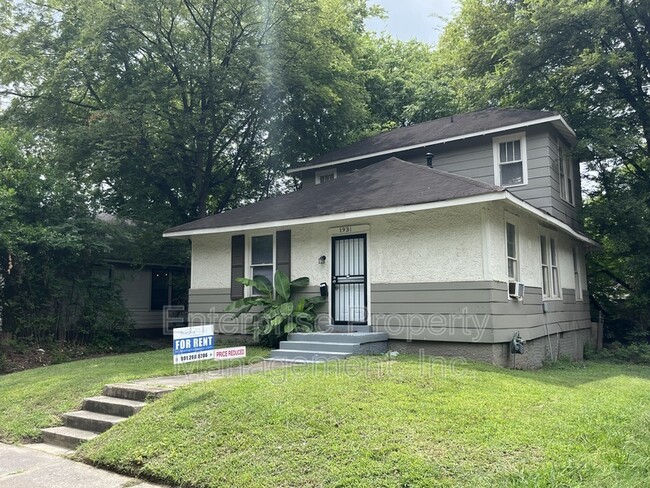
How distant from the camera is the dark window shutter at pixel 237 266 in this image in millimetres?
11617

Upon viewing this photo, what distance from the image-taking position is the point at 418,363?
753cm

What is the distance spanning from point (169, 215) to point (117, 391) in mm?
10935

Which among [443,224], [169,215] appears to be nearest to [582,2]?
[443,224]

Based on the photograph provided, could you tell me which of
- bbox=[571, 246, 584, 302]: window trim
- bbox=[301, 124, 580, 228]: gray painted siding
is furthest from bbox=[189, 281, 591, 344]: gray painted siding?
bbox=[571, 246, 584, 302]: window trim

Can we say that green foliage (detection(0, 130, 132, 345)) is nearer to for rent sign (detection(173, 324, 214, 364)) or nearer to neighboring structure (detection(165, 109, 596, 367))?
neighboring structure (detection(165, 109, 596, 367))

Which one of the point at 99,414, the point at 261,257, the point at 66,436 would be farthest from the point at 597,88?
the point at 66,436

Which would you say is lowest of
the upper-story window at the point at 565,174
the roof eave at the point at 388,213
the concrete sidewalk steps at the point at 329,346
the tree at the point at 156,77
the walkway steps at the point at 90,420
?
the walkway steps at the point at 90,420

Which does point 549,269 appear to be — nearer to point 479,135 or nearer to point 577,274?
point 577,274

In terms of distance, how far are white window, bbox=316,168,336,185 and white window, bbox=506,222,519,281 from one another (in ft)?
22.4

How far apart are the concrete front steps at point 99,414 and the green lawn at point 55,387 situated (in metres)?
0.24

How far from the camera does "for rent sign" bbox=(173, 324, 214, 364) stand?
20.6 ft

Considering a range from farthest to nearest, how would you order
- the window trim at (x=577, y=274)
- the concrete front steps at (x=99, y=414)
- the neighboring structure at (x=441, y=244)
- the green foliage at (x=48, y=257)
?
the window trim at (x=577, y=274), the green foliage at (x=48, y=257), the neighboring structure at (x=441, y=244), the concrete front steps at (x=99, y=414)

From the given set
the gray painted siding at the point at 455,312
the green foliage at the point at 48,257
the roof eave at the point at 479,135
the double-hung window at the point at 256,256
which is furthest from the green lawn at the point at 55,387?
the roof eave at the point at 479,135

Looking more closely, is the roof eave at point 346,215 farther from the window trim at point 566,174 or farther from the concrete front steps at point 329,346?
the window trim at point 566,174
